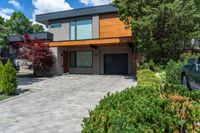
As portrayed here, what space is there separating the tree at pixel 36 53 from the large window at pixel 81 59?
119 inches

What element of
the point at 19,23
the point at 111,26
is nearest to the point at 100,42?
the point at 111,26

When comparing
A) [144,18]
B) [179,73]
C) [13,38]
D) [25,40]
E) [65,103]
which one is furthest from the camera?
[13,38]

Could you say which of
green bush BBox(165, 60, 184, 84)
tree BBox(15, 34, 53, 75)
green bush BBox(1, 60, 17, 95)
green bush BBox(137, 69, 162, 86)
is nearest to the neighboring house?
tree BBox(15, 34, 53, 75)

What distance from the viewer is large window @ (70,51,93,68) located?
25.6 metres

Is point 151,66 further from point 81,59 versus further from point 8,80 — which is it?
point 8,80

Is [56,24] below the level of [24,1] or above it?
below

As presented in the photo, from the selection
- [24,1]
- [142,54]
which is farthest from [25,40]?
[24,1]

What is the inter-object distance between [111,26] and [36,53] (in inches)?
282

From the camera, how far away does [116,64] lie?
977 inches

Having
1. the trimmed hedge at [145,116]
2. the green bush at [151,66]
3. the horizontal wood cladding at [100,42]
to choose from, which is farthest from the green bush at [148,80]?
the horizontal wood cladding at [100,42]

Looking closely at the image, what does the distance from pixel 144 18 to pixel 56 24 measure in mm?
12134

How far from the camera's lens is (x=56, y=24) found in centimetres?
2673

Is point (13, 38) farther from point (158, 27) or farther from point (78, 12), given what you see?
point (158, 27)

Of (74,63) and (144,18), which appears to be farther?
(74,63)
